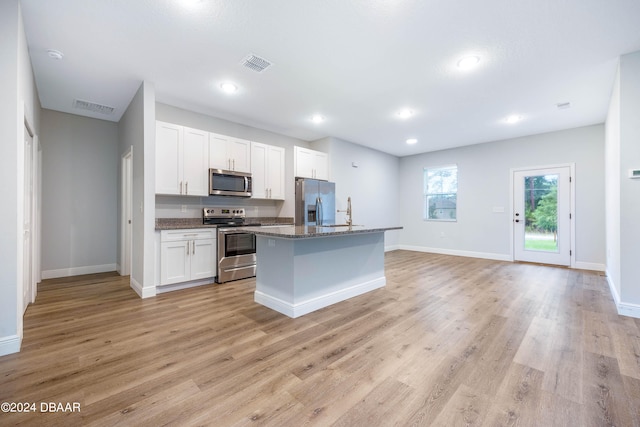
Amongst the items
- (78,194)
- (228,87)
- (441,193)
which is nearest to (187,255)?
(228,87)

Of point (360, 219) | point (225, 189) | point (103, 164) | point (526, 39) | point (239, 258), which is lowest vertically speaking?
point (239, 258)

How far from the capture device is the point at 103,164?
5148 millimetres

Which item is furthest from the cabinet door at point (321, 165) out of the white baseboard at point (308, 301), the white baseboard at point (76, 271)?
the white baseboard at point (76, 271)

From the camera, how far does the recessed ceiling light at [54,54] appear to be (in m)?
2.96

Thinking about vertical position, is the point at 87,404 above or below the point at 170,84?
below

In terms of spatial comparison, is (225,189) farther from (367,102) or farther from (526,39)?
(526,39)

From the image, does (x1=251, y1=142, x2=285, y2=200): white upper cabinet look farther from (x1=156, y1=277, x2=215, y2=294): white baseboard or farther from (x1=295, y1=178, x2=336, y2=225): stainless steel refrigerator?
(x1=156, y1=277, x2=215, y2=294): white baseboard

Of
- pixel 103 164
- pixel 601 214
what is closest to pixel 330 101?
pixel 103 164

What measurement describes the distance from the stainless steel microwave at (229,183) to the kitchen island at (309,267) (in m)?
1.46

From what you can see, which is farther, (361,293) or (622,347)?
(361,293)

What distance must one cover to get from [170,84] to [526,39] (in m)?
4.07

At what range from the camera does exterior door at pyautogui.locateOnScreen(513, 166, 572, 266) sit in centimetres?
558

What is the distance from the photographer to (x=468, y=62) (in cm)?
312

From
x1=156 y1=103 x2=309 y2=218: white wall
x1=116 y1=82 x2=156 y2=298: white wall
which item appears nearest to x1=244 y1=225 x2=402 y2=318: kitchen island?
x1=116 y1=82 x2=156 y2=298: white wall
